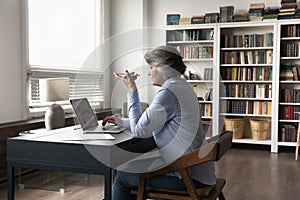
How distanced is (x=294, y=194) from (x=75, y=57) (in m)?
3.43

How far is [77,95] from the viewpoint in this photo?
18.7 ft

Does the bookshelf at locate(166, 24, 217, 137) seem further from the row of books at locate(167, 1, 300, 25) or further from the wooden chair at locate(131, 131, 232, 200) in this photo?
the wooden chair at locate(131, 131, 232, 200)

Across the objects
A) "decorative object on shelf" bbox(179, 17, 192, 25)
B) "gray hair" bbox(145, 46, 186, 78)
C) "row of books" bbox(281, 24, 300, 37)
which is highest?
"decorative object on shelf" bbox(179, 17, 192, 25)

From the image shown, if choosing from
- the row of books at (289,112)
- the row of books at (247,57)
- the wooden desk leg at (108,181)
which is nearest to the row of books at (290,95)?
the row of books at (289,112)

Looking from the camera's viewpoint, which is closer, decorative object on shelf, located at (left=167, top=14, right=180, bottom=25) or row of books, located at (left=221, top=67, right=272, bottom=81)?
row of books, located at (left=221, top=67, right=272, bottom=81)

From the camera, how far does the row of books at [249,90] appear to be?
5891 millimetres

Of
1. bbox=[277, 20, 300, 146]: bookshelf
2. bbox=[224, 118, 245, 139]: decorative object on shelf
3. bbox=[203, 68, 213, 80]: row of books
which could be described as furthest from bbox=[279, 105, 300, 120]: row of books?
bbox=[203, 68, 213, 80]: row of books

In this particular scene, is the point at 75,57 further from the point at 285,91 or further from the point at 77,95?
the point at 285,91

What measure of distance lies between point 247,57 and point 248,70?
201 millimetres

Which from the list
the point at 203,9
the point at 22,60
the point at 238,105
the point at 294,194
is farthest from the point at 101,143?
the point at 203,9

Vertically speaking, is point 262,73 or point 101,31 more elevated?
point 101,31

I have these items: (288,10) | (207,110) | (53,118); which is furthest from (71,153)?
(288,10)

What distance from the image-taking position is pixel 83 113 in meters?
2.61

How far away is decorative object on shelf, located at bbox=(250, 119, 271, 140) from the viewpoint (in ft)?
19.1
